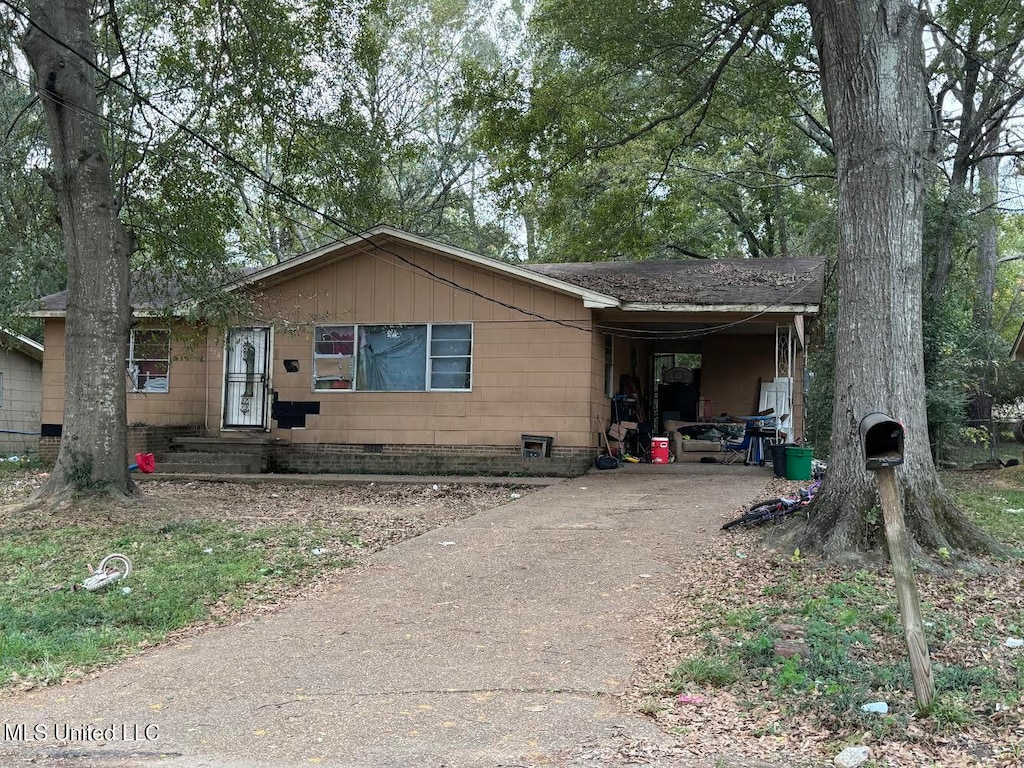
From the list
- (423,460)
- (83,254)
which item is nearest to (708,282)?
(423,460)

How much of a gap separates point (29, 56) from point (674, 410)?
13.4m

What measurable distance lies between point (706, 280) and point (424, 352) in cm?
522

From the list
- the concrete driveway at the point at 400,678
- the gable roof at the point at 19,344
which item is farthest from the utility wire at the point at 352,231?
the gable roof at the point at 19,344

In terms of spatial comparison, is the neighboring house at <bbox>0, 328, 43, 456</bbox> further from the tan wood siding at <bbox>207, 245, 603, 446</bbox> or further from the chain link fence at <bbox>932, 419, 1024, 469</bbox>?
the chain link fence at <bbox>932, 419, 1024, 469</bbox>

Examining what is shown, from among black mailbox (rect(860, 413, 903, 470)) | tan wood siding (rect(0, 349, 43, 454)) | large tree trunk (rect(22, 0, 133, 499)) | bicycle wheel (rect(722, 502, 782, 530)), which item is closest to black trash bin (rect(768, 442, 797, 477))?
bicycle wheel (rect(722, 502, 782, 530))

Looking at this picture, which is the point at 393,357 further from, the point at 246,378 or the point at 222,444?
the point at 222,444

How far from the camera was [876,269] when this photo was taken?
8.01m

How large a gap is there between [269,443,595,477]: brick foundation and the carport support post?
10.8m

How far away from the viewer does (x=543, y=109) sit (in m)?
15.4

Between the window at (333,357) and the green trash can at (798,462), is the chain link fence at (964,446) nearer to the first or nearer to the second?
the green trash can at (798,462)

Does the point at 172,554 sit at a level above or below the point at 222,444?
below

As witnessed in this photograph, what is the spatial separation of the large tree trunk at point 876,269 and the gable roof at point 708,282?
6.42 m

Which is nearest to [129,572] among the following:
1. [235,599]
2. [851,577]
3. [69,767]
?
[235,599]

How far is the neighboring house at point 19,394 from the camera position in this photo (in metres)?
Answer: 21.5
